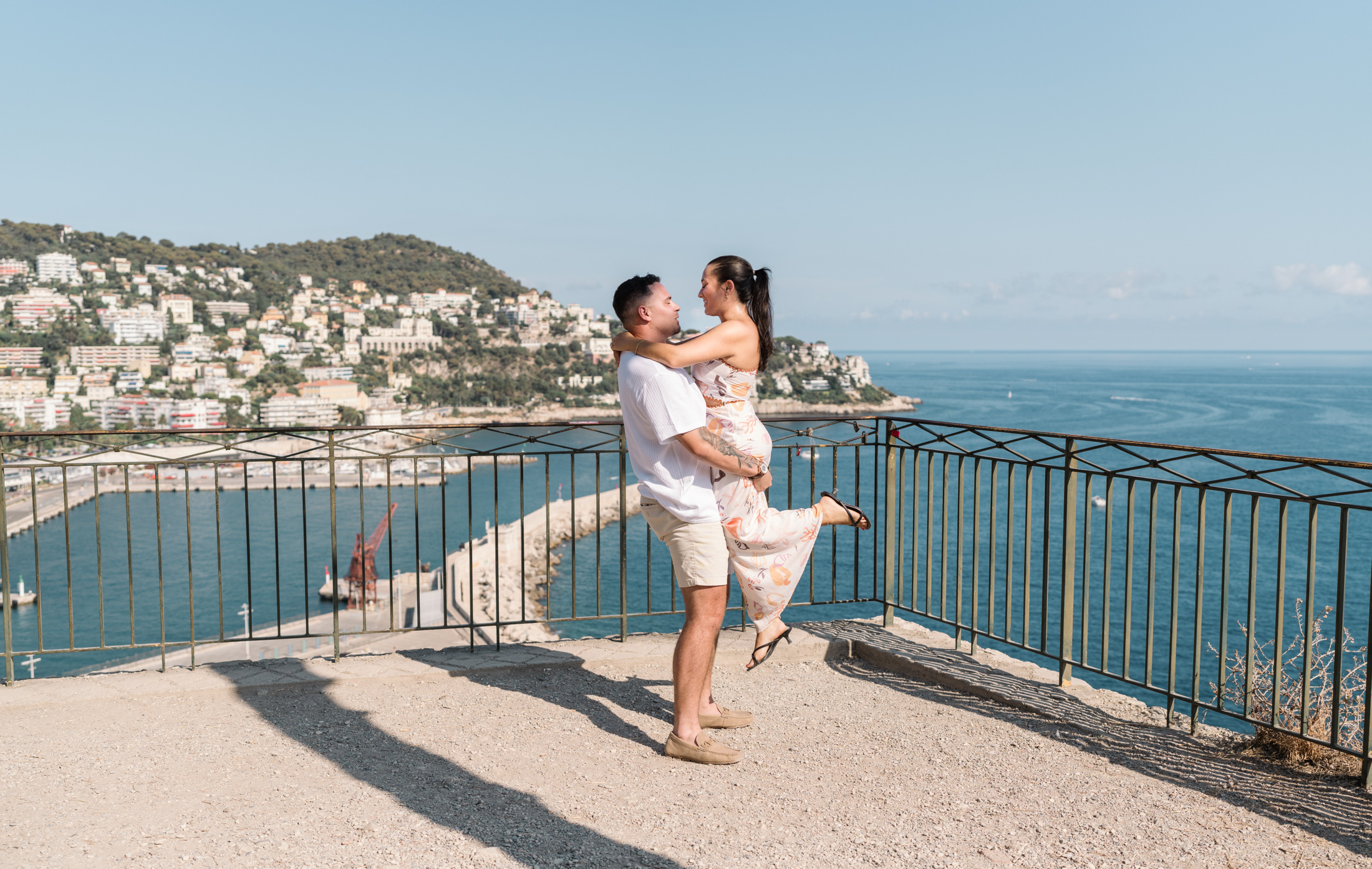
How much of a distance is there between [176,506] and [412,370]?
167 feet

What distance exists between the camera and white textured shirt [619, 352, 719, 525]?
3.07m

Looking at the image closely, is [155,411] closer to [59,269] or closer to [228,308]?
[228,308]

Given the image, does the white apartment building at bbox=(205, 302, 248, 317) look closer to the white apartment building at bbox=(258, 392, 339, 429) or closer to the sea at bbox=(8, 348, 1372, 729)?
the white apartment building at bbox=(258, 392, 339, 429)

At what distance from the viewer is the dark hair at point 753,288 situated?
3.26 meters

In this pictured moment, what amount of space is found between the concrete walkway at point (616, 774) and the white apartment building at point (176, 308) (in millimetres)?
134950

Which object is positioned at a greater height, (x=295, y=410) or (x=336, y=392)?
(x=336, y=392)

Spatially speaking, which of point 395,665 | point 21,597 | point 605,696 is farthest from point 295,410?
point 605,696

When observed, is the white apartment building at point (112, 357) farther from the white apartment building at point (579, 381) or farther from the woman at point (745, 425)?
the woman at point (745, 425)

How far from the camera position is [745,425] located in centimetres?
323

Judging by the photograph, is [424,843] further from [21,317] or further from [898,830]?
[21,317]

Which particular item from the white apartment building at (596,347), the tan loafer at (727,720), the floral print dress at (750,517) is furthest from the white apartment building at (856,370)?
the floral print dress at (750,517)

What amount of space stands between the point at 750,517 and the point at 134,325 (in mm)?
131331

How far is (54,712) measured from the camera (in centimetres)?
372

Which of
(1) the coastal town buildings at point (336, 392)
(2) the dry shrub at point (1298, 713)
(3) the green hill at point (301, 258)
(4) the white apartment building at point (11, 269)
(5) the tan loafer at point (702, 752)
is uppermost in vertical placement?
(3) the green hill at point (301, 258)
